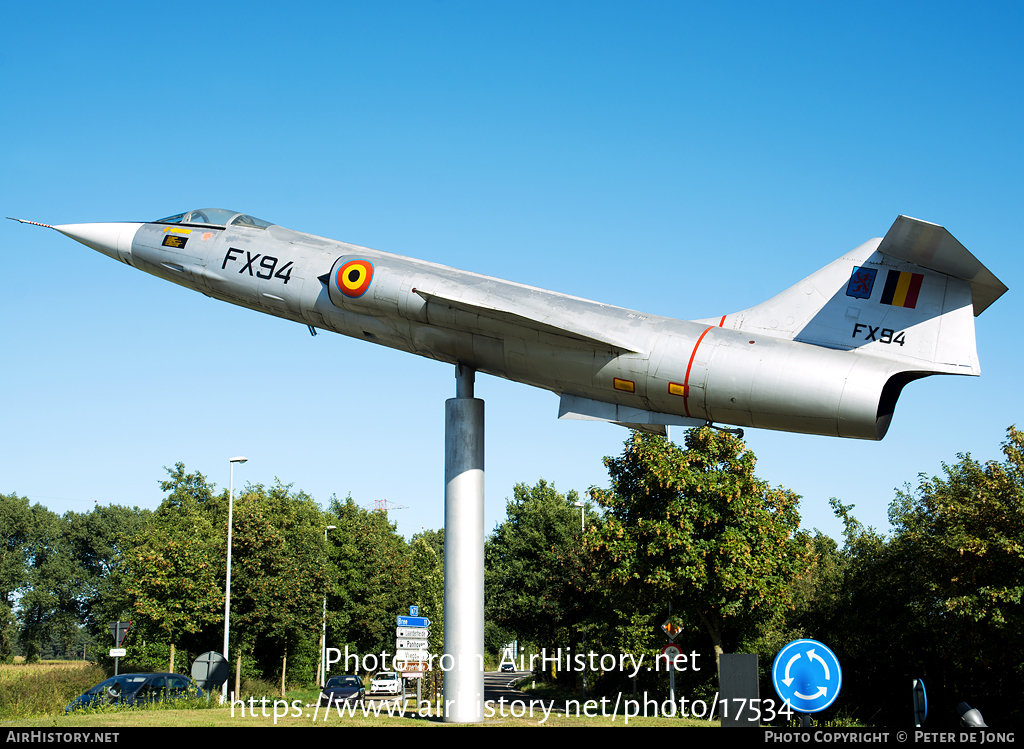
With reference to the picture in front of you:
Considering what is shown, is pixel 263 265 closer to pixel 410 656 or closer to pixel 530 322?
pixel 530 322

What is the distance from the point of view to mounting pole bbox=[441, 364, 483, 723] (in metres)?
14.1

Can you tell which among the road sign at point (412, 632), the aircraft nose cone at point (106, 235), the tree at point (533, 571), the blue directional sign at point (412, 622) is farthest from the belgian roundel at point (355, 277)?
the tree at point (533, 571)

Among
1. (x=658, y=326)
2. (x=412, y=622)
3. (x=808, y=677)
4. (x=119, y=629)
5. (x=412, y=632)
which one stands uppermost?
(x=658, y=326)

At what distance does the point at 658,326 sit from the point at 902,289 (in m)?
3.64

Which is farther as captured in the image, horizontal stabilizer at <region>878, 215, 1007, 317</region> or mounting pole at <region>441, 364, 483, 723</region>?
mounting pole at <region>441, 364, 483, 723</region>

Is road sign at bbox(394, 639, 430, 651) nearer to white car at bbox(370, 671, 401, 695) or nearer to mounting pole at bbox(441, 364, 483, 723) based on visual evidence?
mounting pole at bbox(441, 364, 483, 723)

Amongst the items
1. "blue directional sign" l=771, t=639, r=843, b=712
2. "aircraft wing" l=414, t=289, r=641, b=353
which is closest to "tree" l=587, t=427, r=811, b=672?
"aircraft wing" l=414, t=289, r=641, b=353

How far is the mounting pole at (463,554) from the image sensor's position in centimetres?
1409

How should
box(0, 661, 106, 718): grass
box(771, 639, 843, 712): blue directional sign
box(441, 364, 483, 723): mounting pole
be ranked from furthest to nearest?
box(0, 661, 106, 718): grass, box(441, 364, 483, 723): mounting pole, box(771, 639, 843, 712): blue directional sign

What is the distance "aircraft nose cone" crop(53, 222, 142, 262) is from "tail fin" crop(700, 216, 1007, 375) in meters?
13.1

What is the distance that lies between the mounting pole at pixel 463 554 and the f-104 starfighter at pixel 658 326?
1.03 m

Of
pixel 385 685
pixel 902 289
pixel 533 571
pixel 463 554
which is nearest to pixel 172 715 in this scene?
pixel 463 554

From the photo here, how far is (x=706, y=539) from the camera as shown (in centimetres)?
2903

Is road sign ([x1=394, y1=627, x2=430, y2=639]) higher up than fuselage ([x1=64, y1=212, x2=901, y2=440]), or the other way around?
fuselage ([x1=64, y1=212, x2=901, y2=440])
